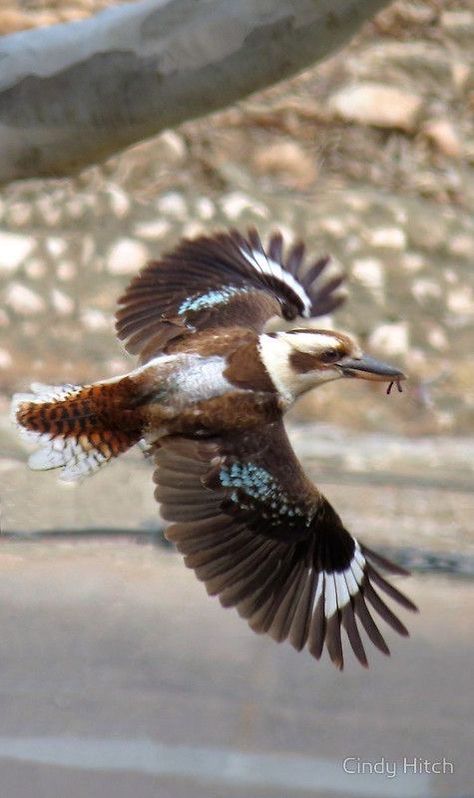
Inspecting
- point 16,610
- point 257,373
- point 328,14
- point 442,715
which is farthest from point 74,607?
point 328,14

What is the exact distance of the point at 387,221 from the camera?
5500 mm

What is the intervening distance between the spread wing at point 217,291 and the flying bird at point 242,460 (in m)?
0.12

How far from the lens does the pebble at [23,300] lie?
5121 millimetres

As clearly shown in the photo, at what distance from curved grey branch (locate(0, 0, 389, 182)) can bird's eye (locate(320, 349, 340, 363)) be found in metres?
0.66

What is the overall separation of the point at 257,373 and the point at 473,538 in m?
1.62

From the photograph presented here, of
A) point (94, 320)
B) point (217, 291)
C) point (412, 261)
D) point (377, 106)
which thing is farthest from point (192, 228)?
point (217, 291)

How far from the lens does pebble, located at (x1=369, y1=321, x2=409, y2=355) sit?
511cm

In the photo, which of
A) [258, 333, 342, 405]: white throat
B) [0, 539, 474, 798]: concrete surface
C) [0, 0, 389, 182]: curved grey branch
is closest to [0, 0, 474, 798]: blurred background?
[0, 539, 474, 798]: concrete surface

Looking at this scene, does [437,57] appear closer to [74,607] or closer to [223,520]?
[74,607]

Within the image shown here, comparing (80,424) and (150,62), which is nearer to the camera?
(150,62)

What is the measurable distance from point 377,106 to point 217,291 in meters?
3.13

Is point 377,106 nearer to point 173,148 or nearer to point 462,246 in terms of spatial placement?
point 462,246

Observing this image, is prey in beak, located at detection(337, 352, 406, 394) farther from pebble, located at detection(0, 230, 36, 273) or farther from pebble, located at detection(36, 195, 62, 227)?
pebble, located at detection(36, 195, 62, 227)

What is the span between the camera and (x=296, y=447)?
4.59 m
